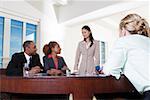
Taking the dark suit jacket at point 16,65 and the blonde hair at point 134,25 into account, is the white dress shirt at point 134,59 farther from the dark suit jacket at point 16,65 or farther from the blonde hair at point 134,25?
the dark suit jacket at point 16,65

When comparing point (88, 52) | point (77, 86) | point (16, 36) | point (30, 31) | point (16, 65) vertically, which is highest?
point (30, 31)

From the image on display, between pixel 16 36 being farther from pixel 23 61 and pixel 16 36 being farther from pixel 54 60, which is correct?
pixel 23 61

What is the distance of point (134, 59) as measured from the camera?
1.43m

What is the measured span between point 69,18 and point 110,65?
4786mm

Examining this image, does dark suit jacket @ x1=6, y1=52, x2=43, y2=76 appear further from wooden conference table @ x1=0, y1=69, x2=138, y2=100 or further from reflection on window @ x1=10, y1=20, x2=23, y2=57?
reflection on window @ x1=10, y1=20, x2=23, y2=57

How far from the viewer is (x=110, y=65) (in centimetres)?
149

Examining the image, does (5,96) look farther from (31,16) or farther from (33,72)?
(31,16)

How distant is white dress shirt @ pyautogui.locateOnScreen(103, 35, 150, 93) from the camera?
140cm

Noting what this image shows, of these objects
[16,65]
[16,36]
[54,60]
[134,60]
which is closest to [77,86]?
[134,60]

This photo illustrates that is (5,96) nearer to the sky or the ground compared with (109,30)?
nearer to the ground

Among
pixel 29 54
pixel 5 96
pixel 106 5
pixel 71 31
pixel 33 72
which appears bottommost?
pixel 5 96

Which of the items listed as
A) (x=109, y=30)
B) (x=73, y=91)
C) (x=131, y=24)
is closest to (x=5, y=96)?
(x=73, y=91)

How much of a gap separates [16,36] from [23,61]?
8.03ft

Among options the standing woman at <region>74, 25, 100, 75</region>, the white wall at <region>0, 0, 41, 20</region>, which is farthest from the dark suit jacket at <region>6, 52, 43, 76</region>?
the white wall at <region>0, 0, 41, 20</region>
